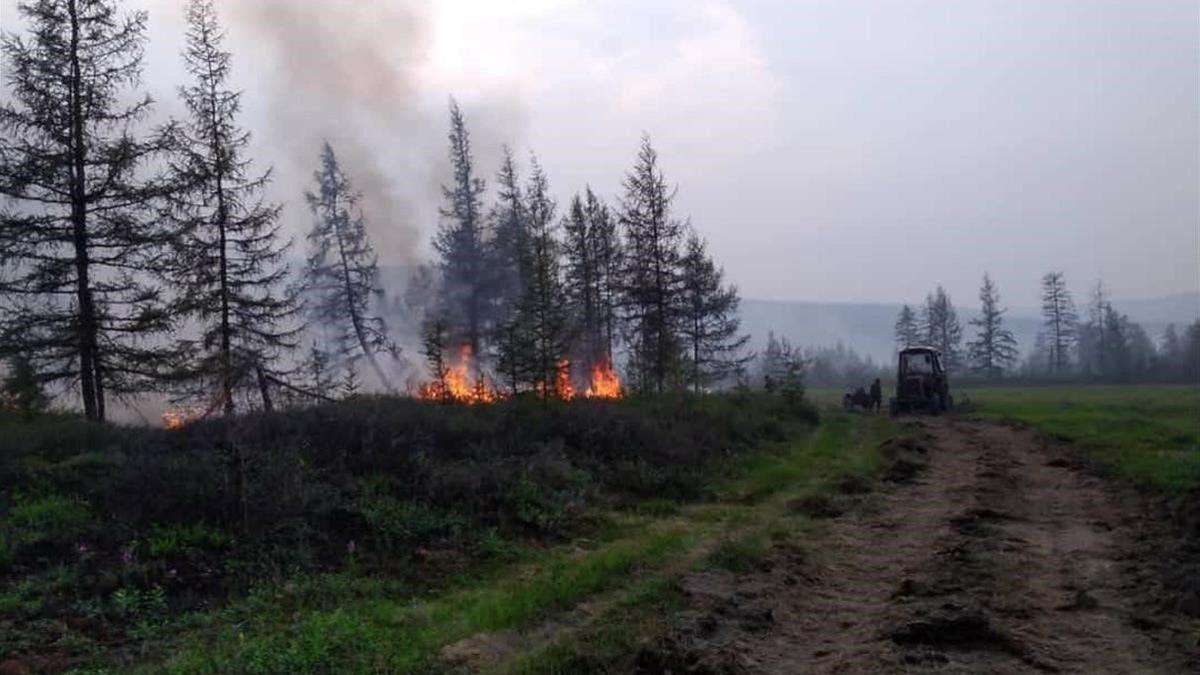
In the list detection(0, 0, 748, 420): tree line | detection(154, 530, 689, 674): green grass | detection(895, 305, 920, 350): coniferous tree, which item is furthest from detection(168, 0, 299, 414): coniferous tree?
detection(895, 305, 920, 350): coniferous tree

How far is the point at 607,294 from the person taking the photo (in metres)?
42.0

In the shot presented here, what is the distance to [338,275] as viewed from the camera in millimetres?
36750

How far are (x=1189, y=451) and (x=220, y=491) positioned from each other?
17.1m

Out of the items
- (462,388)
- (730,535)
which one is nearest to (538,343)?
(462,388)

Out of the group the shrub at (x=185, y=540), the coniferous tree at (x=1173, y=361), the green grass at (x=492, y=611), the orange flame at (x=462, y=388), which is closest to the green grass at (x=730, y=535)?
the green grass at (x=492, y=611)

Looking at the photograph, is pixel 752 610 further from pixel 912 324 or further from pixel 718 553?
pixel 912 324

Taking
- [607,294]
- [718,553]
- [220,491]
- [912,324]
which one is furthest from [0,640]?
[912,324]

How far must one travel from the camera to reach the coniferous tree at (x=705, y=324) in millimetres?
38656

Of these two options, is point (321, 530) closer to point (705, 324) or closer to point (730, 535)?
point (730, 535)

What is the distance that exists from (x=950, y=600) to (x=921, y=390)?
32.3 m

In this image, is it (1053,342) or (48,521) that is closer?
(48,521)

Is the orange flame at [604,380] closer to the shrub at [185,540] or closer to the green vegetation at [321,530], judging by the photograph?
the green vegetation at [321,530]

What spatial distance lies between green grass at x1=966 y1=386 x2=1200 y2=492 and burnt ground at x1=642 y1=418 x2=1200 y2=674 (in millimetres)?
1369

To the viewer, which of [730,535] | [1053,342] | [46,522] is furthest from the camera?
[1053,342]
